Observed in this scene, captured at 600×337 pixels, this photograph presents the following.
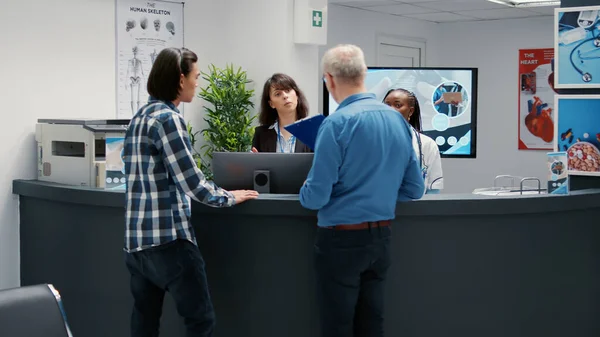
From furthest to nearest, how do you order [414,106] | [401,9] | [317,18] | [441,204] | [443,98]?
1. [401,9]
2. [443,98]
3. [317,18]
4. [414,106]
5. [441,204]

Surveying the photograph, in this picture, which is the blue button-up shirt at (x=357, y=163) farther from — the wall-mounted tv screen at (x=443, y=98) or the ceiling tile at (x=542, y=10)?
the ceiling tile at (x=542, y=10)

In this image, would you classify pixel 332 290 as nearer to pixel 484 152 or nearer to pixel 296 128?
pixel 296 128

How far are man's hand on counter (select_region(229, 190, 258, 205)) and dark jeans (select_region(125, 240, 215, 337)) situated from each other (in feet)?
0.95

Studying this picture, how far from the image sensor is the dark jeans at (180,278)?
3.07 meters

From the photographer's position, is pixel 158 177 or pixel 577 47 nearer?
pixel 158 177

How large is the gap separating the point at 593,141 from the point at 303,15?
8.88 ft

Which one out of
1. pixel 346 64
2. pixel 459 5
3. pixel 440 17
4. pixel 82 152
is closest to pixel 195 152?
pixel 82 152

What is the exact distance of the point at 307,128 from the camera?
3.24 m

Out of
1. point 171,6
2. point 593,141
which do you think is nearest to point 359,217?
point 593,141

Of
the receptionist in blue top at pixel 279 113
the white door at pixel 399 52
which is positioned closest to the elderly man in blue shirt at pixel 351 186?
the receptionist in blue top at pixel 279 113

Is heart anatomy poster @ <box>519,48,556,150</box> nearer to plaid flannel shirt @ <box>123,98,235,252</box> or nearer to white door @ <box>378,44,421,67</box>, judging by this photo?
white door @ <box>378,44,421,67</box>

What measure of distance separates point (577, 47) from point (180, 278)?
2364 mm

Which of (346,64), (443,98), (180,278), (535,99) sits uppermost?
(535,99)

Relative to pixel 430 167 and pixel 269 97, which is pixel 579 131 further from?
pixel 269 97
